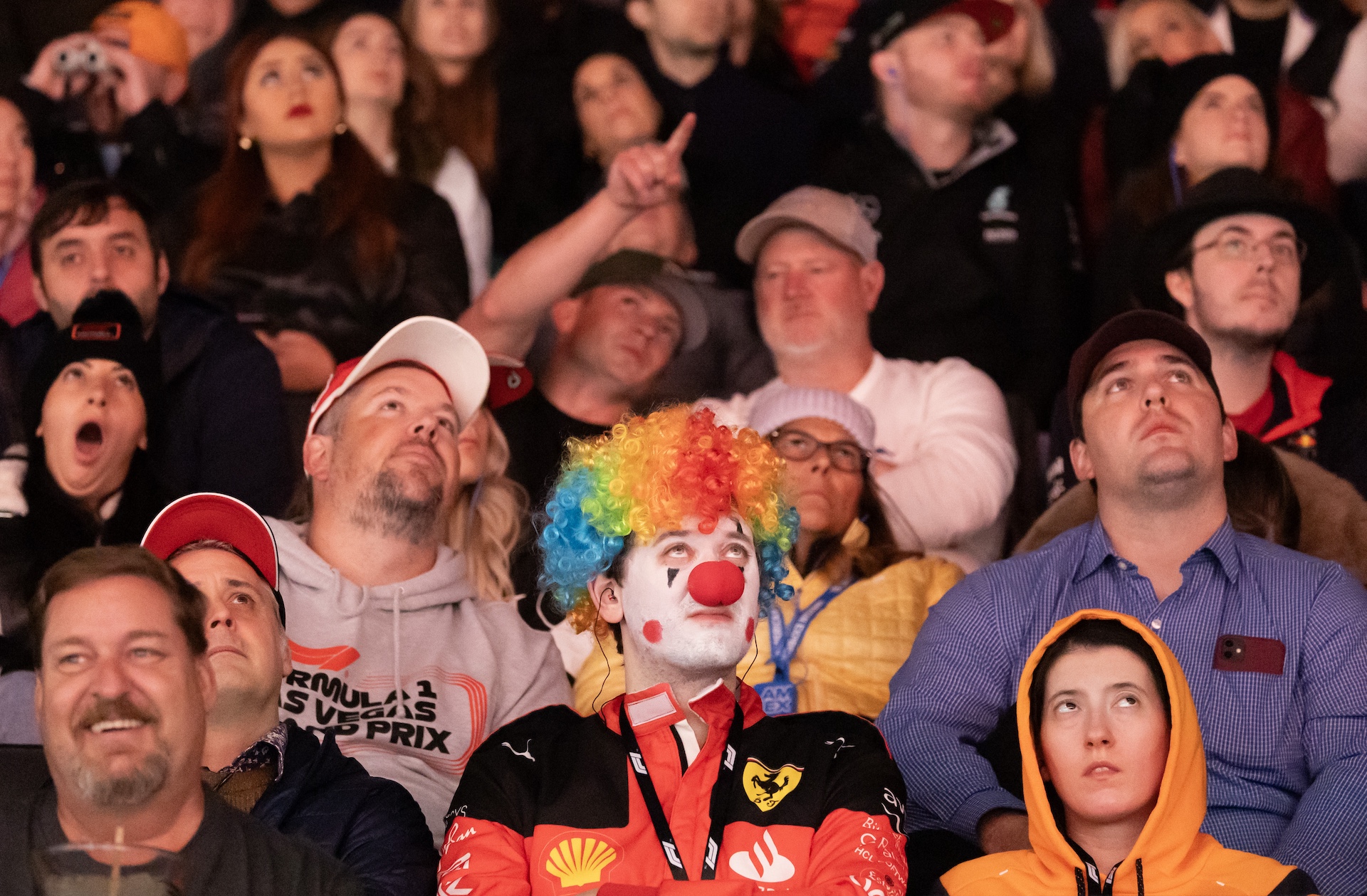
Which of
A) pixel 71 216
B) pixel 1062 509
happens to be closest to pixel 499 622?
pixel 1062 509

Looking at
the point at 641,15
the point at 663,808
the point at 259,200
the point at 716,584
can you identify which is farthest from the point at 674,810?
the point at 641,15

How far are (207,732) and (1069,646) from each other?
1559 millimetres

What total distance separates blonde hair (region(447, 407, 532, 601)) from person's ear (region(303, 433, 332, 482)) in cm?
34

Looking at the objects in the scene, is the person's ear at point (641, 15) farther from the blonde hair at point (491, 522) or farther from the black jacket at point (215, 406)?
the blonde hair at point (491, 522)

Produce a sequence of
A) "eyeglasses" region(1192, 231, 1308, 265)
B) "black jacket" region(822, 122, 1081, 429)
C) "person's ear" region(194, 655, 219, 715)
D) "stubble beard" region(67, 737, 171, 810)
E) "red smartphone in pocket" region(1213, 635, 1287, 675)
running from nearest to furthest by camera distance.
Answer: "stubble beard" region(67, 737, 171, 810), "person's ear" region(194, 655, 219, 715), "red smartphone in pocket" region(1213, 635, 1287, 675), "eyeglasses" region(1192, 231, 1308, 265), "black jacket" region(822, 122, 1081, 429)

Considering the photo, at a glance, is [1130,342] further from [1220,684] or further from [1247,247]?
[1247,247]

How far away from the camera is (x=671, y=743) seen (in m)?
3.20

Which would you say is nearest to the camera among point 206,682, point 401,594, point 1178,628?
point 206,682

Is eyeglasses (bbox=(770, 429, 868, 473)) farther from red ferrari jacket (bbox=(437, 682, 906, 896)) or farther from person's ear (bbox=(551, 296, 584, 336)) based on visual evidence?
red ferrari jacket (bbox=(437, 682, 906, 896))

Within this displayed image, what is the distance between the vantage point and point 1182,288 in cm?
499

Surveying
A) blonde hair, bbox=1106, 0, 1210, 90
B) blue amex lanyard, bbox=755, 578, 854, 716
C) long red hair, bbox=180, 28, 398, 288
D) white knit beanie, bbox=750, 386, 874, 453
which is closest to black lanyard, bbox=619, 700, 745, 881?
blue amex lanyard, bbox=755, 578, 854, 716

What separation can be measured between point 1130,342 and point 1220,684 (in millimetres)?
761

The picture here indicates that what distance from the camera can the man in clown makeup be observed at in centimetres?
306

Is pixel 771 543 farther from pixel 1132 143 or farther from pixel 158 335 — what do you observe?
pixel 1132 143
